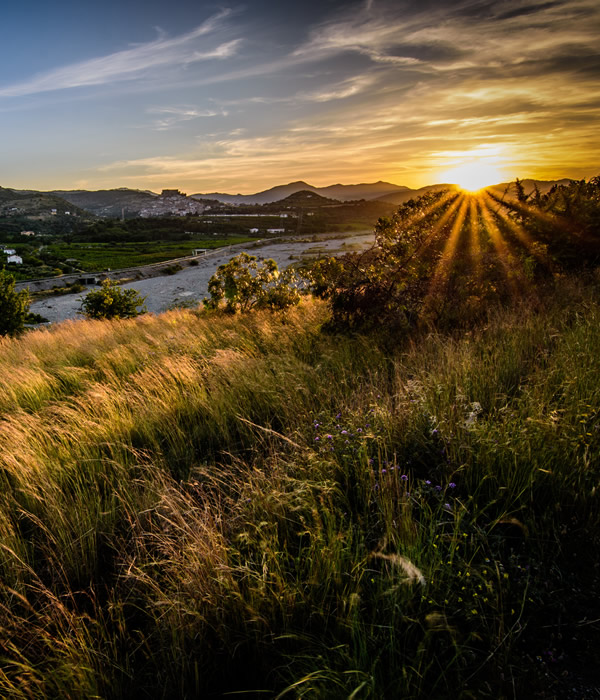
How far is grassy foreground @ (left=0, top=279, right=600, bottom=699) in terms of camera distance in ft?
5.02

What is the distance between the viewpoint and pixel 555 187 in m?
8.15

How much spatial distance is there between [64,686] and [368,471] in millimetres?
1664

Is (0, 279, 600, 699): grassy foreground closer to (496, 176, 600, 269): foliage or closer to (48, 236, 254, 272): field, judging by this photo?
(496, 176, 600, 269): foliage

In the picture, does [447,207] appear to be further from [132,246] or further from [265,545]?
[132,246]

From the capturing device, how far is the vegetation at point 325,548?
1.53m

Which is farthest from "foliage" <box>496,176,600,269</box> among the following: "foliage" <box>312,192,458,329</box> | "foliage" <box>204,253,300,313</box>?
"foliage" <box>204,253,300,313</box>

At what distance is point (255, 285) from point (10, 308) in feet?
33.6

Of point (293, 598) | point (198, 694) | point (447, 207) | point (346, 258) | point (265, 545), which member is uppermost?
point (447, 207)

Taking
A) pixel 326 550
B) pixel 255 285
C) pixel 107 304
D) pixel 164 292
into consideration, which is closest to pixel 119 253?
pixel 164 292

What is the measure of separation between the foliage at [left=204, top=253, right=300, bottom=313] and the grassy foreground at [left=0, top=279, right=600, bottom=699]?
8538 mm

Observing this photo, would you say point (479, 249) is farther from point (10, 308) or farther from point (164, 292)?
point (164, 292)

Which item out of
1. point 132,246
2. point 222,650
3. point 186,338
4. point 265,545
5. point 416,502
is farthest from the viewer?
point 132,246

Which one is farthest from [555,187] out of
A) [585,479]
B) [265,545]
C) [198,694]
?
[198,694]

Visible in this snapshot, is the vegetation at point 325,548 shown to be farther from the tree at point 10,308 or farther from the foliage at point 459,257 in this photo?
the tree at point 10,308
